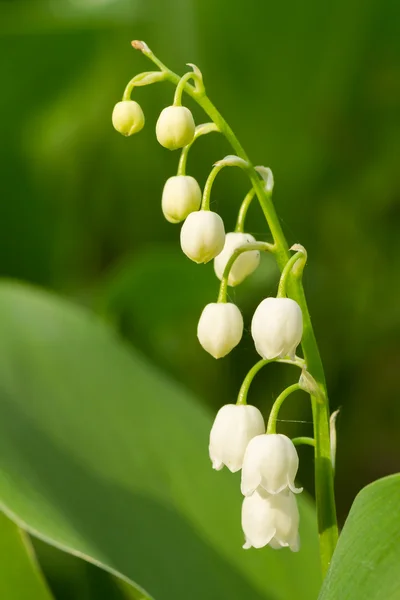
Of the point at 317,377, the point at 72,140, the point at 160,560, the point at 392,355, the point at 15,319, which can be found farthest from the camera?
the point at 72,140

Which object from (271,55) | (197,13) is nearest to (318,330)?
(271,55)

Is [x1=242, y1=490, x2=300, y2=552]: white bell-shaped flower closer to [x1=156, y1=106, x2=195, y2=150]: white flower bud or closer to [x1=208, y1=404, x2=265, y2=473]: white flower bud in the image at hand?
[x1=208, y1=404, x2=265, y2=473]: white flower bud

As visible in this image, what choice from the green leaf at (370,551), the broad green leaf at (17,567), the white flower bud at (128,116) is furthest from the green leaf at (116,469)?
the white flower bud at (128,116)

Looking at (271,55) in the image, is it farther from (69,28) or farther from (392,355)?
(392,355)

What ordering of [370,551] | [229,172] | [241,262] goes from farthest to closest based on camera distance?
[229,172], [241,262], [370,551]

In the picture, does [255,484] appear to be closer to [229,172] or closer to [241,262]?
[241,262]

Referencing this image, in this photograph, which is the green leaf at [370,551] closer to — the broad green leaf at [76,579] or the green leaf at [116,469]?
the green leaf at [116,469]

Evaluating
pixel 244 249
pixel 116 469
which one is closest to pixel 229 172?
pixel 116 469
